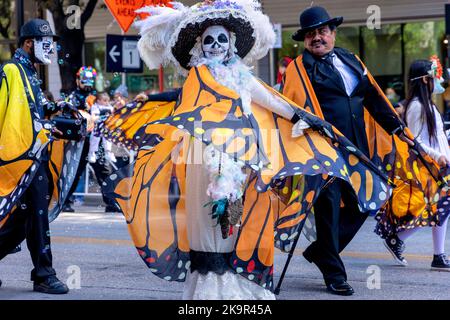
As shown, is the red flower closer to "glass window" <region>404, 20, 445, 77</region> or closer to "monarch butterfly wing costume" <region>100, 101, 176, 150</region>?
"monarch butterfly wing costume" <region>100, 101, 176, 150</region>

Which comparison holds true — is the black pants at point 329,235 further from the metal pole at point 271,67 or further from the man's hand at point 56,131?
the metal pole at point 271,67

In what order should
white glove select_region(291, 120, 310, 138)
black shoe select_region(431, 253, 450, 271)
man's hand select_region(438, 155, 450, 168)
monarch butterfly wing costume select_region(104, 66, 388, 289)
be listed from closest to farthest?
monarch butterfly wing costume select_region(104, 66, 388, 289)
white glove select_region(291, 120, 310, 138)
man's hand select_region(438, 155, 450, 168)
black shoe select_region(431, 253, 450, 271)

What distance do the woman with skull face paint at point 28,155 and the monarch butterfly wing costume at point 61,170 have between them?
192 mm

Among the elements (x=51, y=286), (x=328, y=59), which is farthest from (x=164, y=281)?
(x=328, y=59)

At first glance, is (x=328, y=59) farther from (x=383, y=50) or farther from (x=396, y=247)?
(x=383, y=50)

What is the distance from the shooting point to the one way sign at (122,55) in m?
14.6

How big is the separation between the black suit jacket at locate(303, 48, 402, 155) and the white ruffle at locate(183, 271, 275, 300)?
1.68 metres

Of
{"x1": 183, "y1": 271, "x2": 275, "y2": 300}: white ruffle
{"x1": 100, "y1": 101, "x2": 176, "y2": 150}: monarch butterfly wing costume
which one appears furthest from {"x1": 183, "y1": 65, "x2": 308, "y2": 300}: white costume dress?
{"x1": 100, "y1": 101, "x2": 176, "y2": 150}: monarch butterfly wing costume

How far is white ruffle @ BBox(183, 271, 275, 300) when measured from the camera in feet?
17.4

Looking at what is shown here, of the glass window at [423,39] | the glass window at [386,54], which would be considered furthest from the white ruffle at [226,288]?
the glass window at [386,54]

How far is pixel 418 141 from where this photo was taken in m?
7.31

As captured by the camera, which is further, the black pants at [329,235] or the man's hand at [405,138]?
the man's hand at [405,138]

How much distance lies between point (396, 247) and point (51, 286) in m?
3.01

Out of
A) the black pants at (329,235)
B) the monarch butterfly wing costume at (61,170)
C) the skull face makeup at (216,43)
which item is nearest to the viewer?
the skull face makeup at (216,43)
